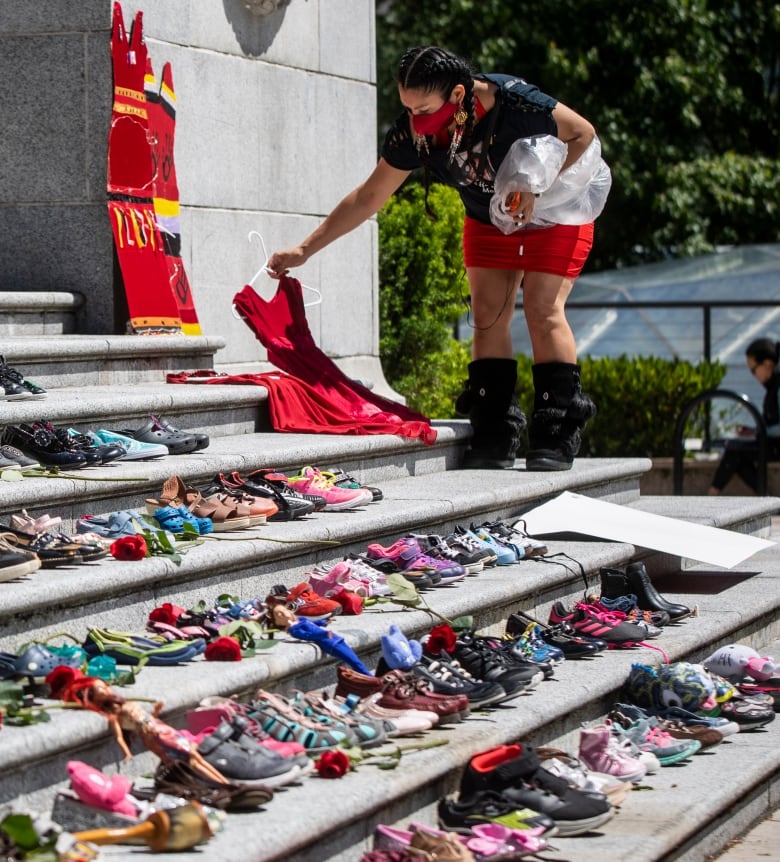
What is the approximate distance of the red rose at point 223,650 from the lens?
4.56 m

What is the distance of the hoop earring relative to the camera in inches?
271

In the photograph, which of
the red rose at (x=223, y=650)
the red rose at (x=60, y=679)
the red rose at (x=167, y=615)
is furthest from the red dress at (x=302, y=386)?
the red rose at (x=60, y=679)

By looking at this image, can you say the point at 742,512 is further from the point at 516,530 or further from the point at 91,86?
the point at 91,86

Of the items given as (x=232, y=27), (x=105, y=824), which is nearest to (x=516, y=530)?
(x=105, y=824)

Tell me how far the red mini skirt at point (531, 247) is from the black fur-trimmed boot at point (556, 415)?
436mm

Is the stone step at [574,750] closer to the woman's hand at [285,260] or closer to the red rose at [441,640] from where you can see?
the red rose at [441,640]

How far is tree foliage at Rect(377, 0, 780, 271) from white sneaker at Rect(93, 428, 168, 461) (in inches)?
622

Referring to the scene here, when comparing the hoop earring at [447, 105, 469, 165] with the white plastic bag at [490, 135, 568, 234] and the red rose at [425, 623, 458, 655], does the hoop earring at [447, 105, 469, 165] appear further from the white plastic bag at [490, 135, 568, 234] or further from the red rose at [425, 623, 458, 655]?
the red rose at [425, 623, 458, 655]

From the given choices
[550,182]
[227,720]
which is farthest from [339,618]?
[550,182]

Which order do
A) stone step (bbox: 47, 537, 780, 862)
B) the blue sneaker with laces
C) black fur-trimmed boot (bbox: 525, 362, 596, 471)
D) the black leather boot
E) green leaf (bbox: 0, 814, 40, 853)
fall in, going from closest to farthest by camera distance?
1. green leaf (bbox: 0, 814, 40, 853)
2. stone step (bbox: 47, 537, 780, 862)
3. the blue sneaker with laces
4. the black leather boot
5. black fur-trimmed boot (bbox: 525, 362, 596, 471)

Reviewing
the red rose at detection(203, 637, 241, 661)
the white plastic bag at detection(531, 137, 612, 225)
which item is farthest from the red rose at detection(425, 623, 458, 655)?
the white plastic bag at detection(531, 137, 612, 225)

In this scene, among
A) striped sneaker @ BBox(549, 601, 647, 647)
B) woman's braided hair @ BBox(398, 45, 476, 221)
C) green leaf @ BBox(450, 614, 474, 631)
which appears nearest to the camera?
green leaf @ BBox(450, 614, 474, 631)

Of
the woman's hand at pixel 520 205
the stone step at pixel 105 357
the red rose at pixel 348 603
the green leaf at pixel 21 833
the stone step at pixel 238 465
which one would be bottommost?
the green leaf at pixel 21 833

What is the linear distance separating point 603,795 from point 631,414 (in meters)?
9.10
